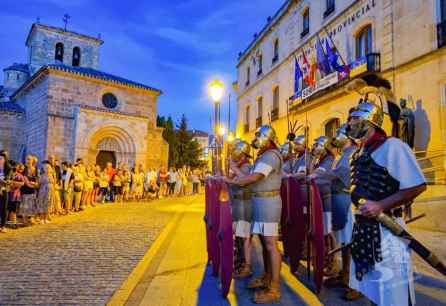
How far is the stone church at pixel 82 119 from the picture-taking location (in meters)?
19.0

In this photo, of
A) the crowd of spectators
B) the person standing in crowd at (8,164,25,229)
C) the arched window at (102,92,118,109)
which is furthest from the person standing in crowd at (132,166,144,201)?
the person standing in crowd at (8,164,25,229)

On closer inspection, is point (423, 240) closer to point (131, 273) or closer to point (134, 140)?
point (131, 273)

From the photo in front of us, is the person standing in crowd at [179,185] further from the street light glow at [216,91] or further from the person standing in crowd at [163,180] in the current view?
the street light glow at [216,91]

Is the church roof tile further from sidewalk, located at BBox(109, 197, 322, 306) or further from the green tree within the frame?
sidewalk, located at BBox(109, 197, 322, 306)

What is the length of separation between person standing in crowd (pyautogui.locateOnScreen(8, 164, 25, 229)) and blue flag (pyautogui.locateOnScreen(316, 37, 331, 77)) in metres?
13.1

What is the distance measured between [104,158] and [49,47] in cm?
1827

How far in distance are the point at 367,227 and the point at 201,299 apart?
208 centimetres

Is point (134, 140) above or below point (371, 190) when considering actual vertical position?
above

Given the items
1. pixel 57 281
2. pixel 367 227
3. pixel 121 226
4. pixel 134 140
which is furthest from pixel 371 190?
pixel 134 140

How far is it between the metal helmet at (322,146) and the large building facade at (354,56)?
829 millimetres

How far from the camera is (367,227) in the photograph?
215cm

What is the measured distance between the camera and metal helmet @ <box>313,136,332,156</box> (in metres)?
4.64

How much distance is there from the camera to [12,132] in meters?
23.0

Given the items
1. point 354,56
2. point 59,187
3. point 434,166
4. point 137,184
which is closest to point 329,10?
point 354,56
